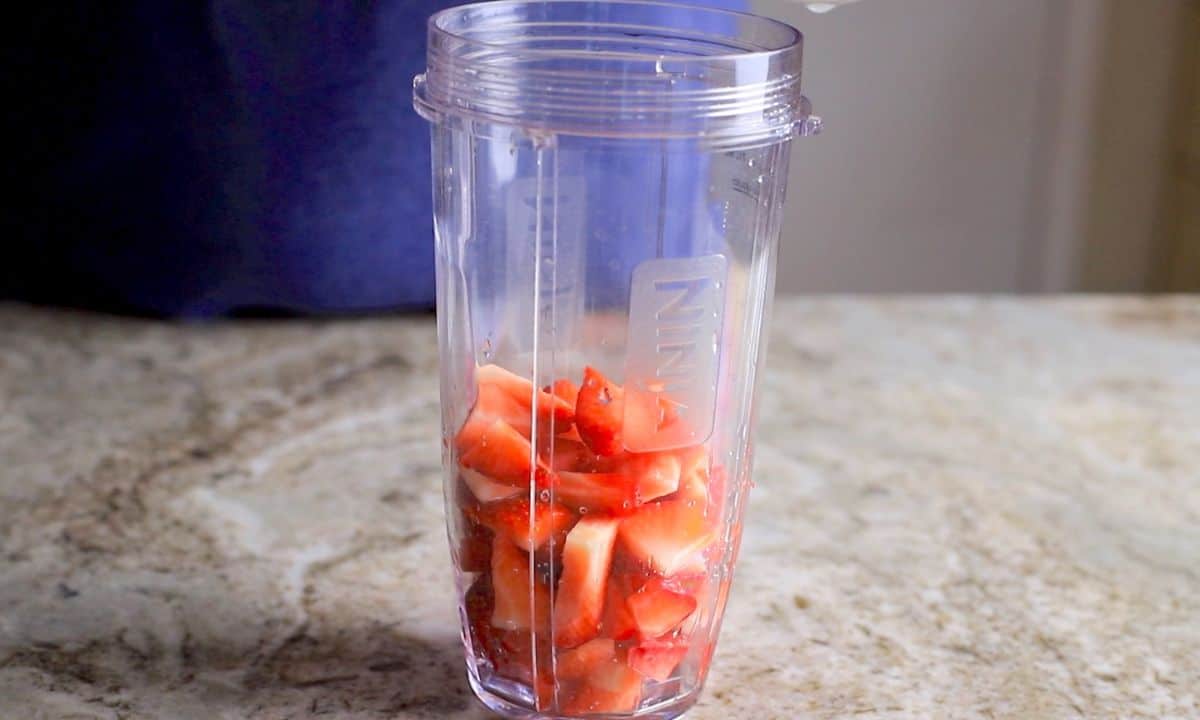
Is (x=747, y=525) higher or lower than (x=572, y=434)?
lower

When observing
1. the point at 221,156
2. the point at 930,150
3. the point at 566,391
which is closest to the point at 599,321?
the point at 566,391

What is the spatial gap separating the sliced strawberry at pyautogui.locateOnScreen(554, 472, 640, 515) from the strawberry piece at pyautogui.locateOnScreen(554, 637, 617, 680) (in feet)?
0.20

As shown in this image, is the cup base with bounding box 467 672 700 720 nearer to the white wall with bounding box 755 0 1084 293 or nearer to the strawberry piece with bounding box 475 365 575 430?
the strawberry piece with bounding box 475 365 575 430

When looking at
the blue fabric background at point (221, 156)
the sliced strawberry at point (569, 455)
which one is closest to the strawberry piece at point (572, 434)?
the sliced strawberry at point (569, 455)

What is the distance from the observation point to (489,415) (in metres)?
0.61

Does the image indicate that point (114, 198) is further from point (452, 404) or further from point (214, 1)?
point (452, 404)

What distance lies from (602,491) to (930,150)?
126 cm

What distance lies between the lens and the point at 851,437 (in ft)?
3.19

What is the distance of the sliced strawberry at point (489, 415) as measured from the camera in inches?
23.6

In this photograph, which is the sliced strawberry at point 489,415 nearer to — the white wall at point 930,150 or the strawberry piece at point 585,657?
the strawberry piece at point 585,657

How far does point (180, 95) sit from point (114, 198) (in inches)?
4.1

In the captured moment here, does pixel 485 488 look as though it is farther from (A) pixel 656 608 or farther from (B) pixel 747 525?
(B) pixel 747 525

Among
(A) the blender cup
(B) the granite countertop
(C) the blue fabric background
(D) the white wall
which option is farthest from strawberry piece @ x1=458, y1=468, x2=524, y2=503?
(D) the white wall

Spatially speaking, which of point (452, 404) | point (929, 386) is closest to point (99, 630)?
point (452, 404)
